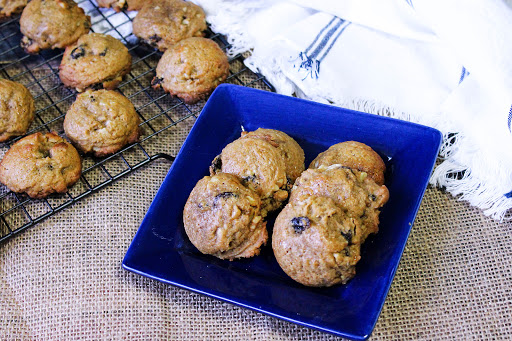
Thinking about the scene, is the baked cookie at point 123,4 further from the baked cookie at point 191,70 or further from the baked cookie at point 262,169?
the baked cookie at point 262,169

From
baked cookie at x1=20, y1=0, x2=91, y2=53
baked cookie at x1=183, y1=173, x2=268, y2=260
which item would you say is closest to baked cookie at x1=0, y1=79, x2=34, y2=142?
baked cookie at x1=20, y1=0, x2=91, y2=53

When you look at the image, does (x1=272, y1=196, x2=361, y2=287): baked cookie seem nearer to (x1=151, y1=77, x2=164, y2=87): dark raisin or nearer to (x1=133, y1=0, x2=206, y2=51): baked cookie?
(x1=151, y1=77, x2=164, y2=87): dark raisin

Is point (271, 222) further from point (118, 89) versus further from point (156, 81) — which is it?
point (118, 89)

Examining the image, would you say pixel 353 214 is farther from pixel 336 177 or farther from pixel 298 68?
pixel 298 68

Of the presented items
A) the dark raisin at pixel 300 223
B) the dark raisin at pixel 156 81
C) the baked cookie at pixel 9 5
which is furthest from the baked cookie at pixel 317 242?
the baked cookie at pixel 9 5

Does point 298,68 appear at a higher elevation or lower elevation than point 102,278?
higher

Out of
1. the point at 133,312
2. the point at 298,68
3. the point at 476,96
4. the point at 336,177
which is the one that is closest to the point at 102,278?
the point at 133,312
